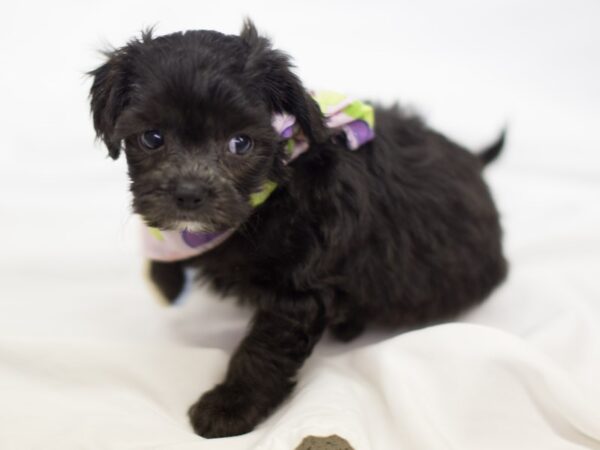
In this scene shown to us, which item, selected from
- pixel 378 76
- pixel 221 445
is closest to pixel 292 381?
pixel 221 445

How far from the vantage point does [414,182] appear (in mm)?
3277

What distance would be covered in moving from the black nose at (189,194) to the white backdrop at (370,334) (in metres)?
0.85

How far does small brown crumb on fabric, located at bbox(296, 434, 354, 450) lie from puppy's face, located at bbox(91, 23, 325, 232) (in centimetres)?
81

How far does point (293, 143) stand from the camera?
288 centimetres

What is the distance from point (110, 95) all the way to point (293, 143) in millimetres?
706

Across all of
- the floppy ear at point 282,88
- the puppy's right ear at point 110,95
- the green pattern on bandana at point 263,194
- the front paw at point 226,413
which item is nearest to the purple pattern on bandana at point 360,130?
the floppy ear at point 282,88

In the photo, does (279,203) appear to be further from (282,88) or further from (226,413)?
(226,413)

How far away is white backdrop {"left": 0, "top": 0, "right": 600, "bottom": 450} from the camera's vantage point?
287cm

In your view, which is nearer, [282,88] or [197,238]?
[282,88]

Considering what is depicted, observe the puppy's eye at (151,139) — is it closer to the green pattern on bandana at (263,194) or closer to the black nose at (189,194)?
the black nose at (189,194)

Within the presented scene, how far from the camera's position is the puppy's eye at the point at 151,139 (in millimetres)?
2672

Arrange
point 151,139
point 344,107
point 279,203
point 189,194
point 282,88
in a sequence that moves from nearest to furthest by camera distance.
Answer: point 189,194
point 151,139
point 282,88
point 279,203
point 344,107

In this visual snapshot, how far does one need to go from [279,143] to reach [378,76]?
98.3 inches

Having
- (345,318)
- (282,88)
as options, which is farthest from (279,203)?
(345,318)
